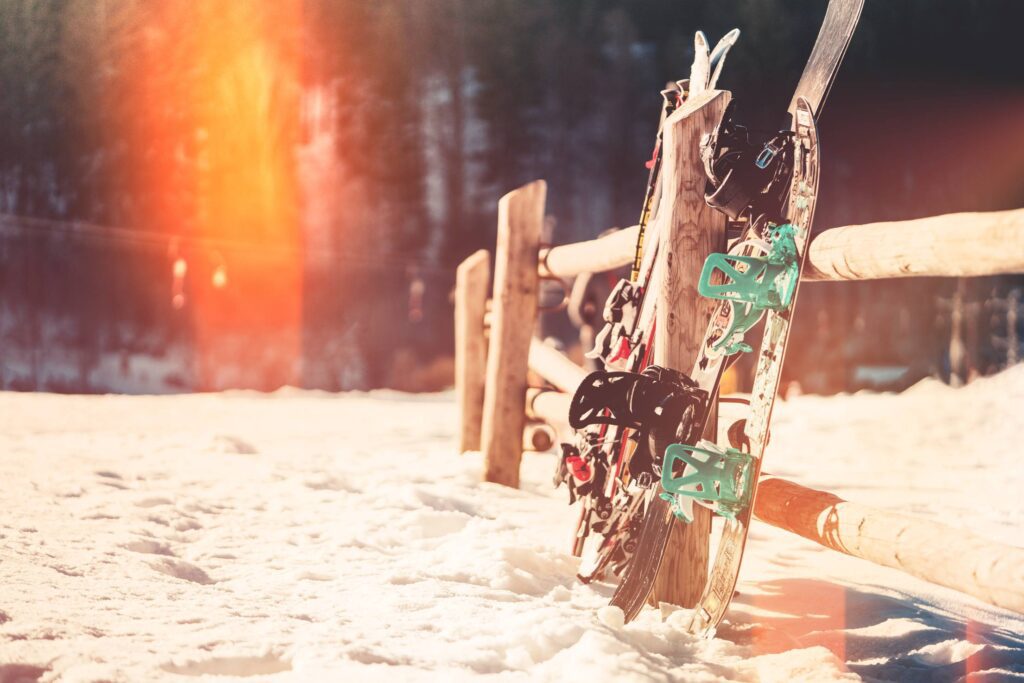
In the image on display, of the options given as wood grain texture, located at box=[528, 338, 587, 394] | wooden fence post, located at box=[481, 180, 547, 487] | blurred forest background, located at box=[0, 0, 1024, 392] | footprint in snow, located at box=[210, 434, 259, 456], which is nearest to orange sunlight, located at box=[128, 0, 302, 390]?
blurred forest background, located at box=[0, 0, 1024, 392]

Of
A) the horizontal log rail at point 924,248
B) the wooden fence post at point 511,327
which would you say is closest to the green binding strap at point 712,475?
the horizontal log rail at point 924,248

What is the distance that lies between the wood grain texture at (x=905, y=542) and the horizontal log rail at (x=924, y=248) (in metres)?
0.59

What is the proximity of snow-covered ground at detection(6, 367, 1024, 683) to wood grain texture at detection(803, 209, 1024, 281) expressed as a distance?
1084 mm

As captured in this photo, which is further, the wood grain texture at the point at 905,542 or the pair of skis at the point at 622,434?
the pair of skis at the point at 622,434

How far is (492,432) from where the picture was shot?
16.1 feet

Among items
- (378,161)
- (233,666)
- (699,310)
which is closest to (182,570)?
(233,666)

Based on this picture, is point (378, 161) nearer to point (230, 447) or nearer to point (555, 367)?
point (230, 447)

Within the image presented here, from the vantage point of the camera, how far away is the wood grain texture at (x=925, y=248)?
1812 millimetres

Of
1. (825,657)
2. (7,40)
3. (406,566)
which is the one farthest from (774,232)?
(7,40)

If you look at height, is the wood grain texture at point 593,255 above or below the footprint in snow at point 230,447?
above

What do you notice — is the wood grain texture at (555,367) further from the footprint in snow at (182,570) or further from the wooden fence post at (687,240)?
the footprint in snow at (182,570)

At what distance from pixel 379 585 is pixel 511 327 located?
207 cm

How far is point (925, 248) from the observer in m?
2.01

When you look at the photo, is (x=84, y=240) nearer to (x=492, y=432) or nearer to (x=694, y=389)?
(x=492, y=432)
